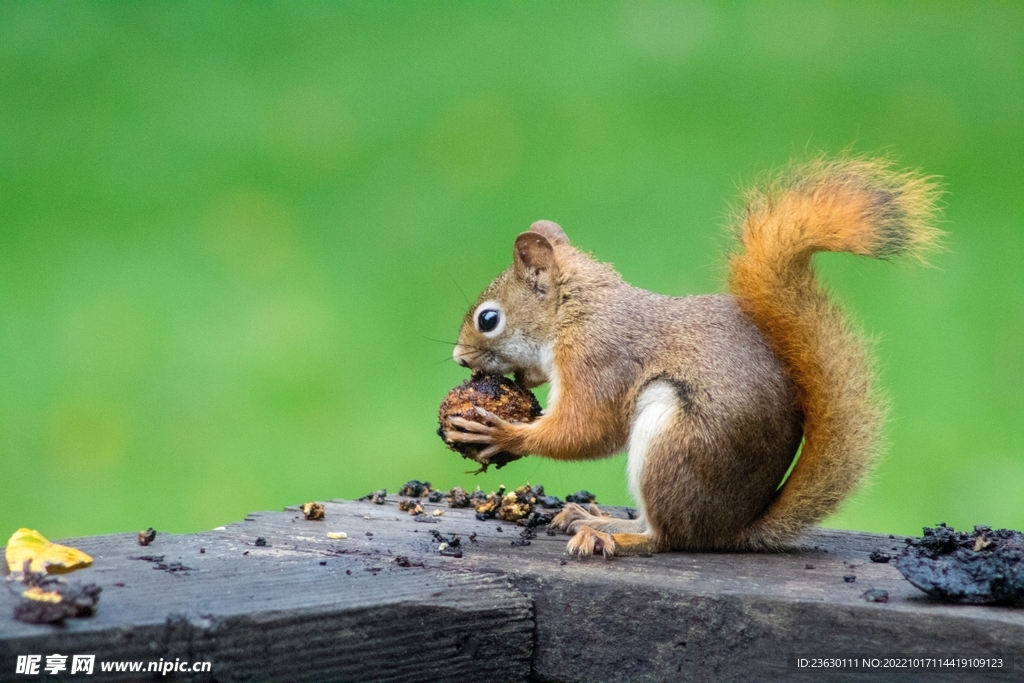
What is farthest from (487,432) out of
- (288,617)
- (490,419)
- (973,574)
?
(973,574)

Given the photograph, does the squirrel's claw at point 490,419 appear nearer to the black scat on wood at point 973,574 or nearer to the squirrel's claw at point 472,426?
the squirrel's claw at point 472,426

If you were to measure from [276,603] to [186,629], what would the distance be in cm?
13

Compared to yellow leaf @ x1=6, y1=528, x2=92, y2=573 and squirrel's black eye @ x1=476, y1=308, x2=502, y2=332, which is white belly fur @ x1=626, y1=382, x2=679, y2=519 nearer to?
squirrel's black eye @ x1=476, y1=308, x2=502, y2=332

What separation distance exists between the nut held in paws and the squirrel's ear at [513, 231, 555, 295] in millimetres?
209

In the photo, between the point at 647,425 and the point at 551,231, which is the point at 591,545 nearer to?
the point at 647,425

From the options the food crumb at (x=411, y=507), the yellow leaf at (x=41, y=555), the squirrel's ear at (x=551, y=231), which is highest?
the squirrel's ear at (x=551, y=231)

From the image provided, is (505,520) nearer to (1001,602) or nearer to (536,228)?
(536,228)

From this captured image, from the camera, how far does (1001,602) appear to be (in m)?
1.48

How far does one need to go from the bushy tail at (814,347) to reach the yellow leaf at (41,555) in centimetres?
109

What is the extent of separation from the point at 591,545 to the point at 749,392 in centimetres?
38

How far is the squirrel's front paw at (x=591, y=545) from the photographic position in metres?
1.84

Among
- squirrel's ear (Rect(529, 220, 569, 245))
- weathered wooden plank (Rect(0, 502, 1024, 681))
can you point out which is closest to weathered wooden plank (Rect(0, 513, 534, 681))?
weathered wooden plank (Rect(0, 502, 1024, 681))

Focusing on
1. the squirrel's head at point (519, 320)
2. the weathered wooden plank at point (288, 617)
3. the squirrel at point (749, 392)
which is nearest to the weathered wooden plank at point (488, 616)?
the weathered wooden plank at point (288, 617)

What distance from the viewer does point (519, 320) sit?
2.25m
